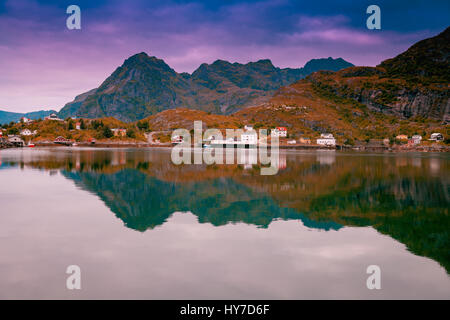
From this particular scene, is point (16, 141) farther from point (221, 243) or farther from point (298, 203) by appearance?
point (221, 243)

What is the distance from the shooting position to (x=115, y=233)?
685 inches

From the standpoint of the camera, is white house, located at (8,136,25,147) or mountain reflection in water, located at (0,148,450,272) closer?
mountain reflection in water, located at (0,148,450,272)

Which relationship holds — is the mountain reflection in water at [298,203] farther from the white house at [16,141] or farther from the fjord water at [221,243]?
the white house at [16,141]

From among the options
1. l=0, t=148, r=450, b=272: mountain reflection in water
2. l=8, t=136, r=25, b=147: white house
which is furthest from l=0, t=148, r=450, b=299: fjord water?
l=8, t=136, r=25, b=147: white house

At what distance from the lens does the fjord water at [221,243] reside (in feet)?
35.7

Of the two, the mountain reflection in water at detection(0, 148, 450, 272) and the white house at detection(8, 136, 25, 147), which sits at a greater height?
the white house at detection(8, 136, 25, 147)

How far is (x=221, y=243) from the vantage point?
52.1ft

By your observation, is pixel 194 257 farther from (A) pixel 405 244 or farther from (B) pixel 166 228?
(A) pixel 405 244

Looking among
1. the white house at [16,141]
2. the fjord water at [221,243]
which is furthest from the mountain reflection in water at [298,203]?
the white house at [16,141]

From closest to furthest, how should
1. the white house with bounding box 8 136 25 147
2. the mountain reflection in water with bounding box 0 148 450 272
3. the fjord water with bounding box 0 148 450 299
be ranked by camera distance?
1. the fjord water with bounding box 0 148 450 299
2. the mountain reflection in water with bounding box 0 148 450 272
3. the white house with bounding box 8 136 25 147

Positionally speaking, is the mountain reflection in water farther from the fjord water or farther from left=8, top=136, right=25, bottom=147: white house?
left=8, top=136, right=25, bottom=147: white house

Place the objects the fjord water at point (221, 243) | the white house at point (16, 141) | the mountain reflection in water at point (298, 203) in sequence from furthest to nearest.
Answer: the white house at point (16, 141), the mountain reflection in water at point (298, 203), the fjord water at point (221, 243)

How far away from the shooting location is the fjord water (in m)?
10.9

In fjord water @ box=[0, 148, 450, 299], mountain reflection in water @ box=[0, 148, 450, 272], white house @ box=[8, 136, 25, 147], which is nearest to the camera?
fjord water @ box=[0, 148, 450, 299]
